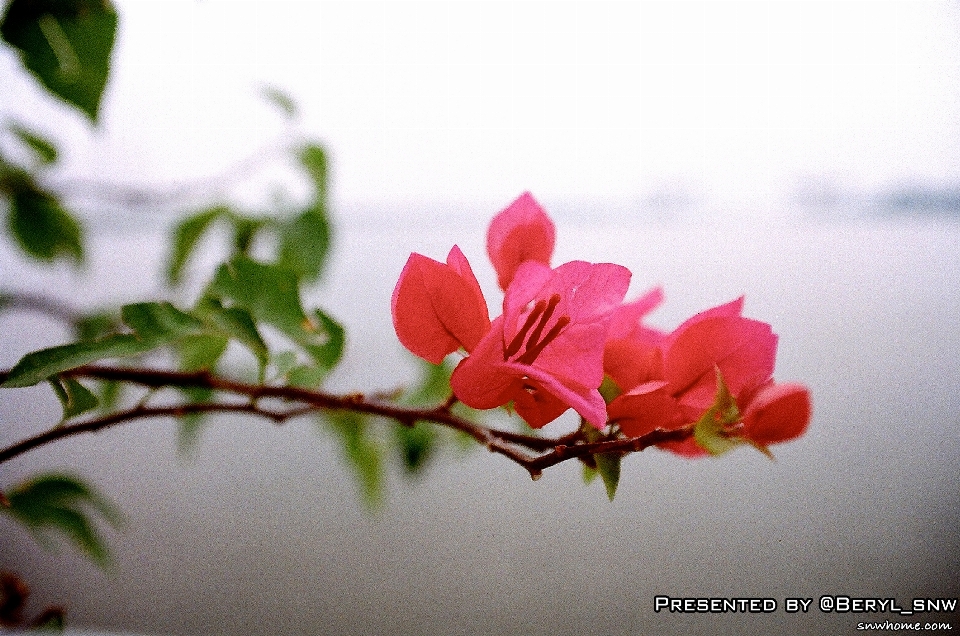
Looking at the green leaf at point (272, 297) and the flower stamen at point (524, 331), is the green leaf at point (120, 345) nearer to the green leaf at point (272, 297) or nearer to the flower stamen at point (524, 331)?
the green leaf at point (272, 297)

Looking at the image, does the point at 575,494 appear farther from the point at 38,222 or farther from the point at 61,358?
the point at 38,222

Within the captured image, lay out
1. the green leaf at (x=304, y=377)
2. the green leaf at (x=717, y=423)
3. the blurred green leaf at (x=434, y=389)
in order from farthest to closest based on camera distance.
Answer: the blurred green leaf at (x=434, y=389) → the green leaf at (x=304, y=377) → the green leaf at (x=717, y=423)

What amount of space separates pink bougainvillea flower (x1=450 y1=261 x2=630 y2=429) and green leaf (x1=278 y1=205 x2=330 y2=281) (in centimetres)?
28

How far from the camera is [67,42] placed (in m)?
0.24

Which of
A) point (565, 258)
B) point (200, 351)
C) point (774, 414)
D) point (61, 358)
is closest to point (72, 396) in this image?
point (61, 358)

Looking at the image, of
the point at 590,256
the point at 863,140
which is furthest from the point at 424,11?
the point at 863,140

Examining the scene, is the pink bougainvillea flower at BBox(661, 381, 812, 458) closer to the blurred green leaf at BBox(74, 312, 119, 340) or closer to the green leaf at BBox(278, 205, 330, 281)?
the green leaf at BBox(278, 205, 330, 281)

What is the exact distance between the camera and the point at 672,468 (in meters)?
0.42

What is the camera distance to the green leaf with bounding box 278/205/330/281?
413 millimetres

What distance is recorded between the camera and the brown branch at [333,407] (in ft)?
0.51

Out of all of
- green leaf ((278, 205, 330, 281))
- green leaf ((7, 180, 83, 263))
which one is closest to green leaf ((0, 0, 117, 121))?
green leaf ((278, 205, 330, 281))

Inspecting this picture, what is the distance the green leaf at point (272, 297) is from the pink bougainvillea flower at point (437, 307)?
0.10m

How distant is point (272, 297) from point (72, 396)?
0.29 ft

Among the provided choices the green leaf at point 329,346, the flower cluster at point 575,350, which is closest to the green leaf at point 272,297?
the green leaf at point 329,346
